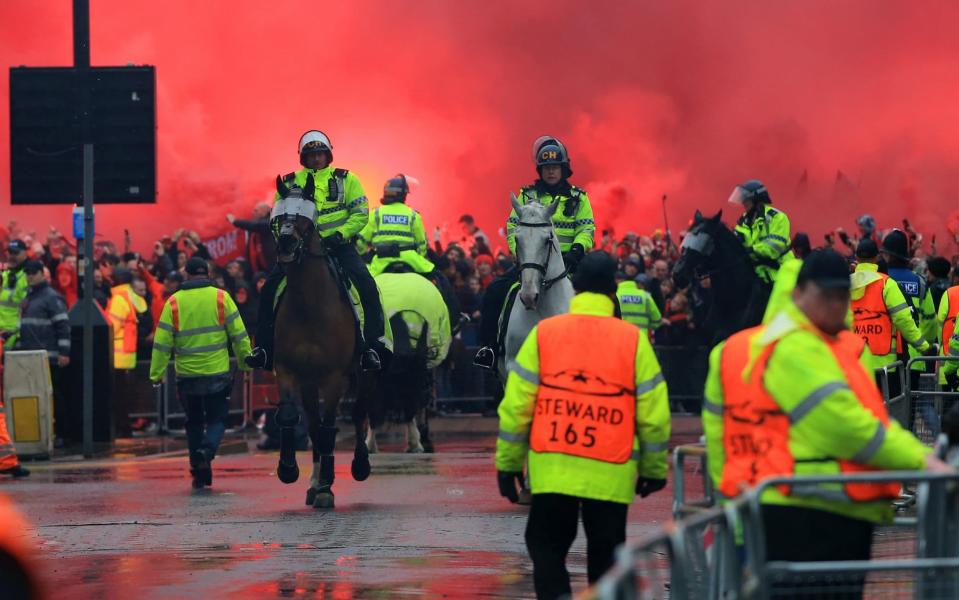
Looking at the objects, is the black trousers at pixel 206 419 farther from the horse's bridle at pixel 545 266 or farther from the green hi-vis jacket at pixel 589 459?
the green hi-vis jacket at pixel 589 459

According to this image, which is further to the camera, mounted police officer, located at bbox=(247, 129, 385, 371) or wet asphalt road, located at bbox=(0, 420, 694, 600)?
mounted police officer, located at bbox=(247, 129, 385, 371)

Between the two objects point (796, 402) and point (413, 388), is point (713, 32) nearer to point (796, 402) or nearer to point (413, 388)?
point (413, 388)

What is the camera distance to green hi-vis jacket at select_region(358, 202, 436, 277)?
797 inches

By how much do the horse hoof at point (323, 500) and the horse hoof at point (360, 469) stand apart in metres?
1.43

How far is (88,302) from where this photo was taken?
21.5 m

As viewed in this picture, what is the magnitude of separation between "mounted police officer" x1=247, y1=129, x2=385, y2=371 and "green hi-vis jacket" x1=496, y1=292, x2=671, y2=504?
7.02 m

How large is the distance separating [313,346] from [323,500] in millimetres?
1281

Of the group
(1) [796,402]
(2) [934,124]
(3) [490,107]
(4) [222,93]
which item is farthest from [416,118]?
(1) [796,402]

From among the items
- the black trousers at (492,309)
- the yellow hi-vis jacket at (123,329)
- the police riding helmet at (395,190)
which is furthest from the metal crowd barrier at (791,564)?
the yellow hi-vis jacket at (123,329)

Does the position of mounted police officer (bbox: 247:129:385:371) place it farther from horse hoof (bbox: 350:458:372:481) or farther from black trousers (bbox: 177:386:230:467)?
black trousers (bbox: 177:386:230:467)

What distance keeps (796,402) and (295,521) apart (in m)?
7.83

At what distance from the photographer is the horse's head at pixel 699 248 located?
1738 cm

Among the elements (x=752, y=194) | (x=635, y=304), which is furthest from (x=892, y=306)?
(x=635, y=304)

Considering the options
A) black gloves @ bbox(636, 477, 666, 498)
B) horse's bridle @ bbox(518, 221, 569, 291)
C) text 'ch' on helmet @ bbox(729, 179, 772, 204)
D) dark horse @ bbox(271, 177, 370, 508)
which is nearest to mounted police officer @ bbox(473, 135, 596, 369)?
horse's bridle @ bbox(518, 221, 569, 291)
